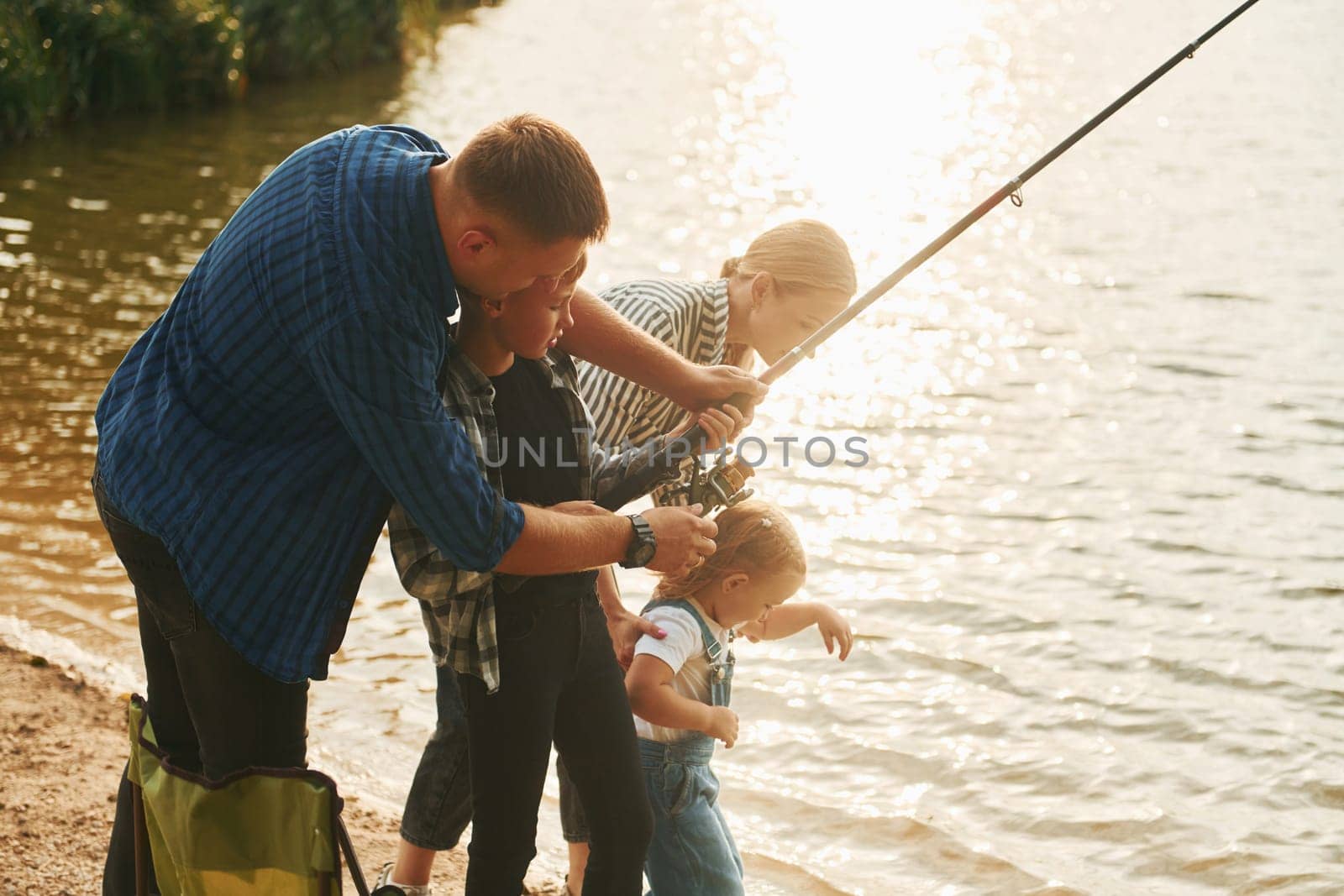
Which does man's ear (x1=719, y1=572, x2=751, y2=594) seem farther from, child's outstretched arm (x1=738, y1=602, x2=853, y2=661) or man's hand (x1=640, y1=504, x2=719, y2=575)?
man's hand (x1=640, y1=504, x2=719, y2=575)

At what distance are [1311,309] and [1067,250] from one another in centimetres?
204

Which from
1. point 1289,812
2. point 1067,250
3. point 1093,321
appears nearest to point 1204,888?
point 1289,812

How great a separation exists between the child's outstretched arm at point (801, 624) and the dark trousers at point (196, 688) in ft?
3.56

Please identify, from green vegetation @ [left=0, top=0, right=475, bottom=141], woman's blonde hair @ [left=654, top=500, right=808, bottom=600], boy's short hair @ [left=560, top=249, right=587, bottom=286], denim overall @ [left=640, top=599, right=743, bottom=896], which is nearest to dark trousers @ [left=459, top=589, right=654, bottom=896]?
denim overall @ [left=640, top=599, right=743, bottom=896]

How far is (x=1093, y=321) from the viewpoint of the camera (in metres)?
8.91

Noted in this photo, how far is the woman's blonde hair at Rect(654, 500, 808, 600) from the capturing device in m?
2.89

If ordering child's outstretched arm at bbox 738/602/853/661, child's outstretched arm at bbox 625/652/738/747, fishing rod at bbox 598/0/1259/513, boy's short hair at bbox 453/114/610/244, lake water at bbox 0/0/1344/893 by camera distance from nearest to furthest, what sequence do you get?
boy's short hair at bbox 453/114/610/244, fishing rod at bbox 598/0/1259/513, child's outstretched arm at bbox 625/652/738/747, child's outstretched arm at bbox 738/602/853/661, lake water at bbox 0/0/1344/893

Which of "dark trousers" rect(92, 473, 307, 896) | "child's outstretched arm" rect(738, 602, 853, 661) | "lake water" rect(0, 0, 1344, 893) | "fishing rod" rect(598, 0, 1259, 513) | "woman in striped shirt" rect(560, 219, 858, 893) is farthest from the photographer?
"lake water" rect(0, 0, 1344, 893)

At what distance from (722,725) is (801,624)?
0.50m

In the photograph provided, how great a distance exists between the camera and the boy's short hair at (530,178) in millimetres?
1997

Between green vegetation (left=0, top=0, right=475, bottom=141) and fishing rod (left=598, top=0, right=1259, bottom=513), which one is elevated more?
green vegetation (left=0, top=0, right=475, bottom=141)

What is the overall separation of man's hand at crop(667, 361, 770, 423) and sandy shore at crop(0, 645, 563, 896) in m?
1.34

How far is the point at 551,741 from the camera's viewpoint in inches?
97.4

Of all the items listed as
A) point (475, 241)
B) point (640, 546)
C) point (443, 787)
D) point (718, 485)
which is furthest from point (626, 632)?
point (475, 241)
